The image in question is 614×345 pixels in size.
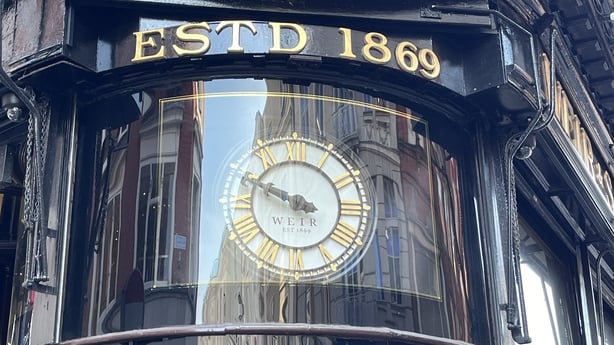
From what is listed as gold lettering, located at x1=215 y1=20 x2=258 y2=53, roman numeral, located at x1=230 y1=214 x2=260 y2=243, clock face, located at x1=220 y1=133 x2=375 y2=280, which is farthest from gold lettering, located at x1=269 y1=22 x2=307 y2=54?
roman numeral, located at x1=230 y1=214 x2=260 y2=243

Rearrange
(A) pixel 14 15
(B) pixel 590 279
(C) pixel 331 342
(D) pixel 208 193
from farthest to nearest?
(B) pixel 590 279 → (A) pixel 14 15 → (D) pixel 208 193 → (C) pixel 331 342

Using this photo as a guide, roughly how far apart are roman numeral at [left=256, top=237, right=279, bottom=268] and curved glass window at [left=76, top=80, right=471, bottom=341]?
0.4 inches

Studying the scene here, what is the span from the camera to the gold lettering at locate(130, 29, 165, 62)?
889 cm

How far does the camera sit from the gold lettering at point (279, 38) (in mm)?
8953

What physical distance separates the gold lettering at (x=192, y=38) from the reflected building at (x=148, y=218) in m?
0.32

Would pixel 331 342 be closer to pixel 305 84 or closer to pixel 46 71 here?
pixel 305 84

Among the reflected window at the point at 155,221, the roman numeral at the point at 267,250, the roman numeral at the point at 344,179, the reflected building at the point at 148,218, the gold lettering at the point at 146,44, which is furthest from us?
the roman numeral at the point at 344,179

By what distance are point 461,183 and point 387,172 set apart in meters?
0.90

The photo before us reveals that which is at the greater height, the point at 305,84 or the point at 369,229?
the point at 305,84

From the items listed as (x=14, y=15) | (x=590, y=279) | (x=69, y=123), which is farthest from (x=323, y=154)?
(x=590, y=279)

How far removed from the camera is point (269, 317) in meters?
8.21

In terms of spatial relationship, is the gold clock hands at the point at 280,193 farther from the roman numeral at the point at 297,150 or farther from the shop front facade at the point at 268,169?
the roman numeral at the point at 297,150

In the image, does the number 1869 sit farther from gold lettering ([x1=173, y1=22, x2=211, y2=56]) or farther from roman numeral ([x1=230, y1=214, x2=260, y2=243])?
roman numeral ([x1=230, y1=214, x2=260, y2=243])

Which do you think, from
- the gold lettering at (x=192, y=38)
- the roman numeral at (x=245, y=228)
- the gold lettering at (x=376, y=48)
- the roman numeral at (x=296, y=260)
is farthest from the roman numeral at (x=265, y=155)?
the gold lettering at (x=376, y=48)
